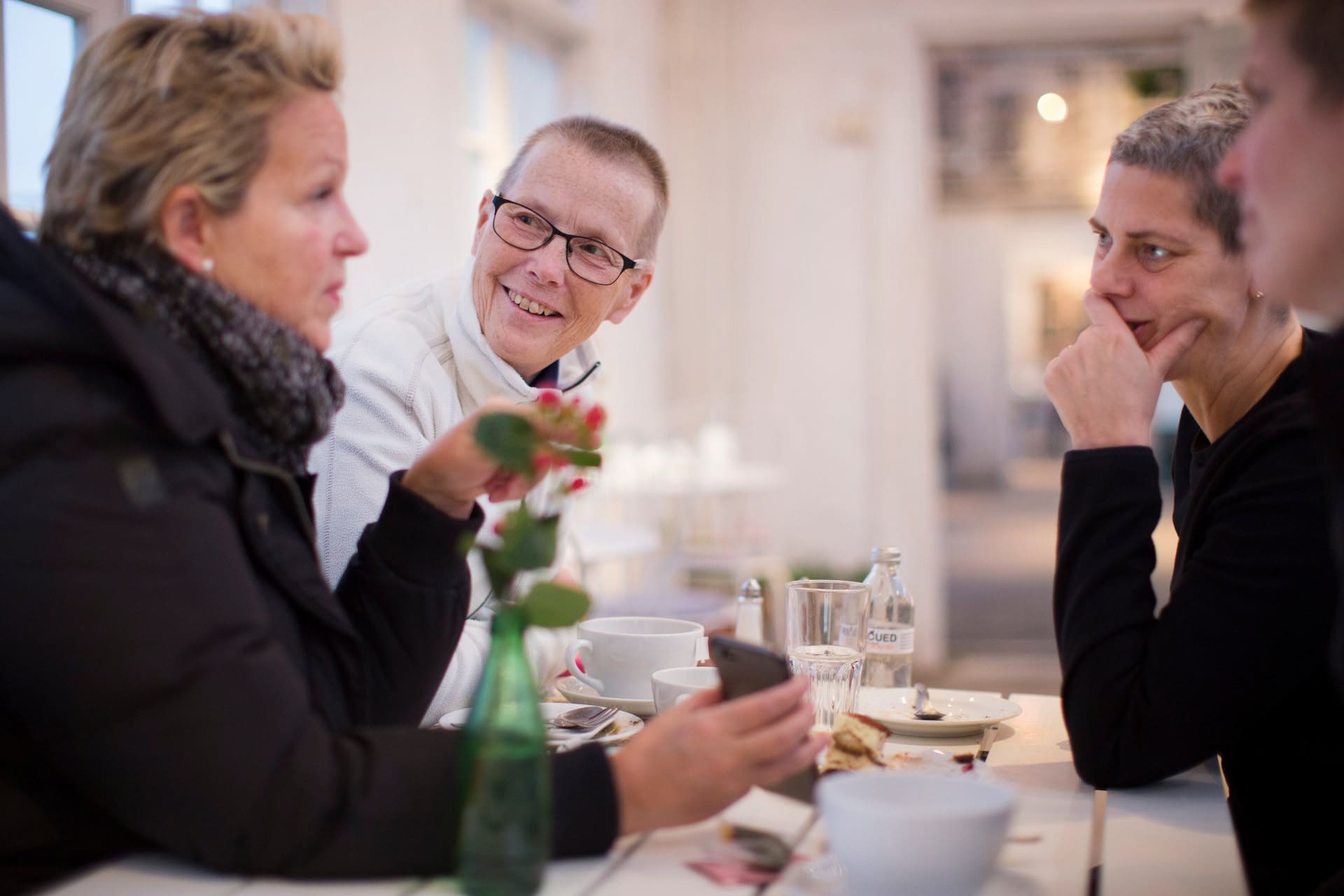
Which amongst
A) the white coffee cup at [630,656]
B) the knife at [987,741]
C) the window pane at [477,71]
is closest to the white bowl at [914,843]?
the knife at [987,741]

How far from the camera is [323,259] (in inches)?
40.3

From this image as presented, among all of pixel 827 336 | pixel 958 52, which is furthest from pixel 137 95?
pixel 958 52

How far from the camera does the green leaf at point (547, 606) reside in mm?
770

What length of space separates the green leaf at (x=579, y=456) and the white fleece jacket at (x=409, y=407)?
1.06 ft

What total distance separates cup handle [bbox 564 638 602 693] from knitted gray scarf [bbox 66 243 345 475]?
1.46 feet

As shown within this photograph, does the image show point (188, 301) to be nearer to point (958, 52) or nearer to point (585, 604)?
point (585, 604)

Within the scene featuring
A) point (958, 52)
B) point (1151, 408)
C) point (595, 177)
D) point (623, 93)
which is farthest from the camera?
point (958, 52)

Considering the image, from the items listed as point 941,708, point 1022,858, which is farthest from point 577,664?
point 1022,858

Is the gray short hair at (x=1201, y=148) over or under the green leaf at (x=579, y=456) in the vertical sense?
over

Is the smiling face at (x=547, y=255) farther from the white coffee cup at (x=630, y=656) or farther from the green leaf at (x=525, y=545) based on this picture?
the green leaf at (x=525, y=545)

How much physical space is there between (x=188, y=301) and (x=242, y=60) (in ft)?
0.70

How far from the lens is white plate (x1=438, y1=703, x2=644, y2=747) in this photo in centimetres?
114

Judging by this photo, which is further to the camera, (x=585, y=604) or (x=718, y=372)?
(x=718, y=372)

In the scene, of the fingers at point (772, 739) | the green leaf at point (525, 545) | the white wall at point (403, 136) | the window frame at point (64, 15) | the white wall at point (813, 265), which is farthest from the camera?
the white wall at point (813, 265)
